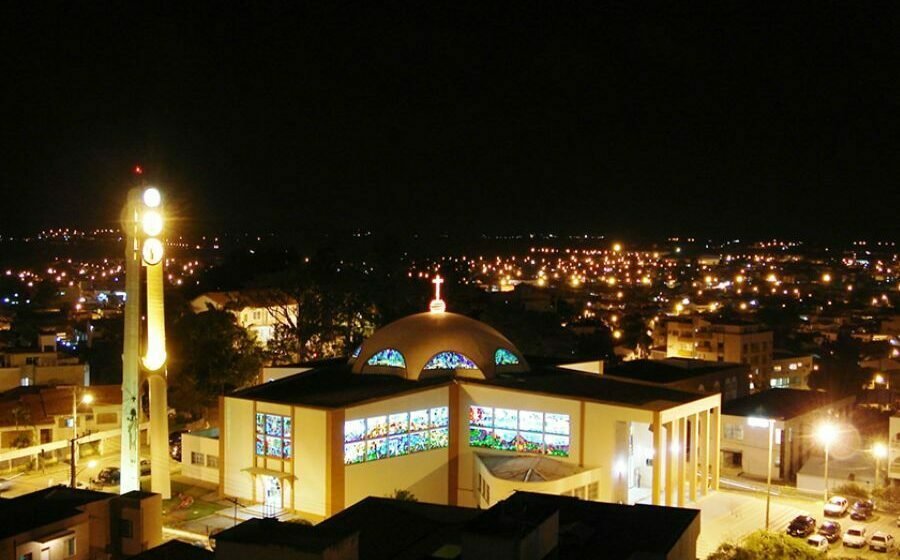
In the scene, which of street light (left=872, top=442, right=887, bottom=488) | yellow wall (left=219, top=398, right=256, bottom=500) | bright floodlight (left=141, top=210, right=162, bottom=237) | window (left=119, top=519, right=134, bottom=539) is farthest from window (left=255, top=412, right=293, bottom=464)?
street light (left=872, top=442, right=887, bottom=488)

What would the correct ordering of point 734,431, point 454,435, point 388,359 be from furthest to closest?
point 734,431, point 388,359, point 454,435

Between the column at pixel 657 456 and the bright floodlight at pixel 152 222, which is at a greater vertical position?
the bright floodlight at pixel 152 222

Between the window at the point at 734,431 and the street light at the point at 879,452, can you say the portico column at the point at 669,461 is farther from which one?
the street light at the point at 879,452

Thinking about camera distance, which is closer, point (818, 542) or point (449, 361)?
point (818, 542)

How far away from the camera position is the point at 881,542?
23.5 metres

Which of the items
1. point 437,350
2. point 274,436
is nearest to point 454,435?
point 437,350

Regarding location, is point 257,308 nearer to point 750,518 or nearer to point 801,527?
point 750,518

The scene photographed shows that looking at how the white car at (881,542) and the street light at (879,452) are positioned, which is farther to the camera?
the street light at (879,452)

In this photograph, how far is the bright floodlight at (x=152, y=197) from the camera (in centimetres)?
2769

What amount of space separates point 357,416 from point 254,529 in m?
12.8

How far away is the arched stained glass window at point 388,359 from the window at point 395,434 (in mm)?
2272

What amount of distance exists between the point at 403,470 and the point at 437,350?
13.2ft

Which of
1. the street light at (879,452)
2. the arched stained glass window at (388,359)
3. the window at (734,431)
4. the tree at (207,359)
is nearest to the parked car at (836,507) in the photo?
the street light at (879,452)

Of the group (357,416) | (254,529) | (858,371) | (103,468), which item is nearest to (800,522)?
(357,416)
